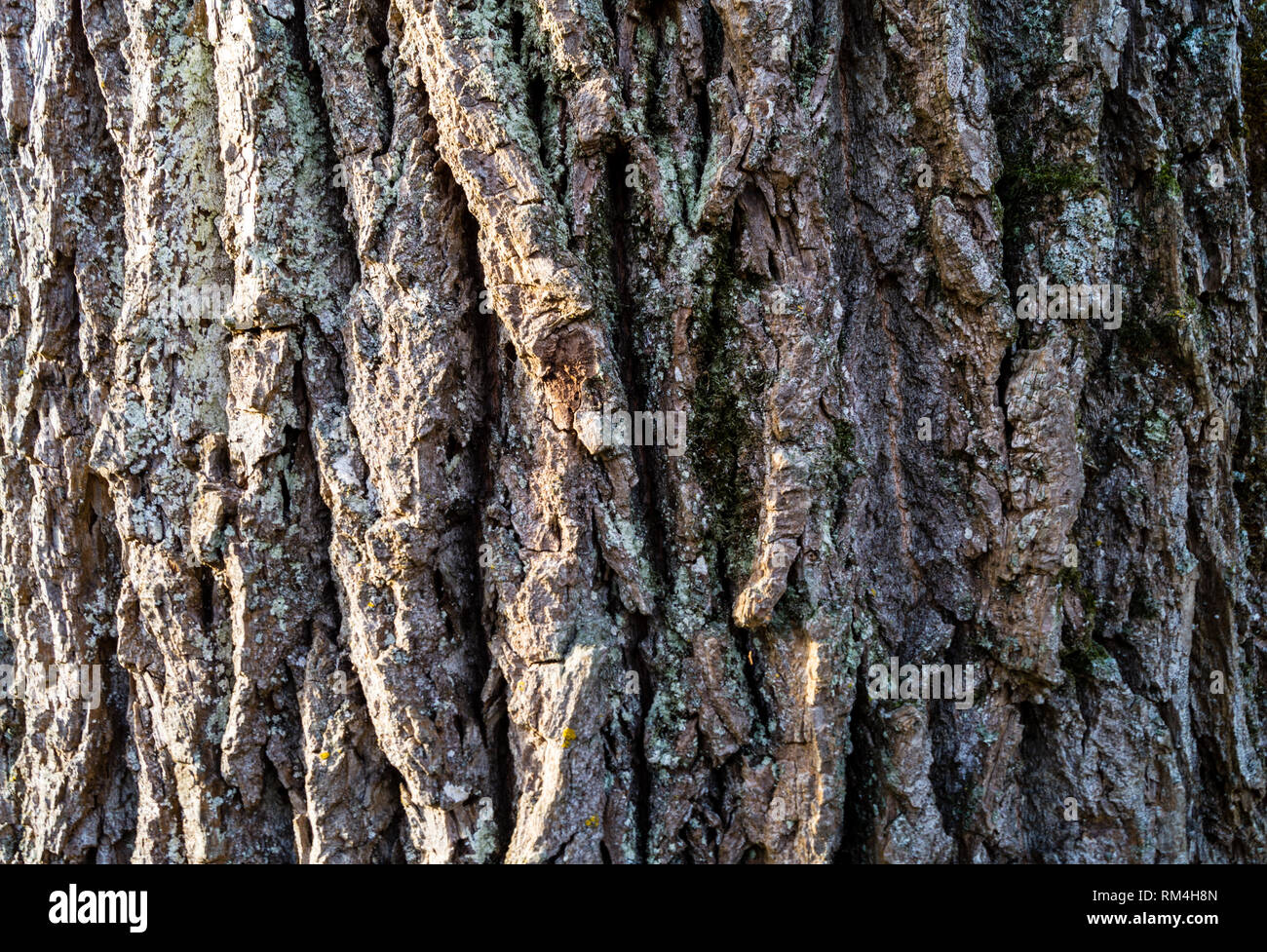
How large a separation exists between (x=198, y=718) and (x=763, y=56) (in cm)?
312

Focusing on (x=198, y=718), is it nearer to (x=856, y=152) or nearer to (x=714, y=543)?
(x=714, y=543)

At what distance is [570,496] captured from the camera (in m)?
2.70

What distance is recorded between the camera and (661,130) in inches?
111

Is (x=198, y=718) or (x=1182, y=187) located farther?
(x=1182, y=187)

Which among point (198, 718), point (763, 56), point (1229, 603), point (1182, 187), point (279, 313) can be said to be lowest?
point (198, 718)

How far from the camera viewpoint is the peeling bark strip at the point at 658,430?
8.90 feet

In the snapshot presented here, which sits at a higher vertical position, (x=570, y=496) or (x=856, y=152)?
(x=856, y=152)

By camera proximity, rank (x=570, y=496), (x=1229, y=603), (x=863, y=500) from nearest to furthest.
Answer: (x=570, y=496) < (x=863, y=500) < (x=1229, y=603)

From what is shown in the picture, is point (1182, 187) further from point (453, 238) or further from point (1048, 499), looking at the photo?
point (453, 238)

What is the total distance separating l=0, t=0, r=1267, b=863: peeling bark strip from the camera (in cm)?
271

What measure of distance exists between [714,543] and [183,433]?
206cm

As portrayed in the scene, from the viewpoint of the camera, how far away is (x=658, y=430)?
2.82 metres

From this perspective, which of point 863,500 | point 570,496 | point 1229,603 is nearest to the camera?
point 570,496

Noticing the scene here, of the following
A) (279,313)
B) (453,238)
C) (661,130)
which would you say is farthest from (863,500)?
(279,313)
